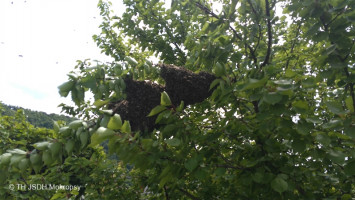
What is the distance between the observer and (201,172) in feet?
5.53

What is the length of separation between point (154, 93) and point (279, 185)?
105 cm

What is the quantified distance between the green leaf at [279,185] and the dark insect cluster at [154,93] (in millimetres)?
853

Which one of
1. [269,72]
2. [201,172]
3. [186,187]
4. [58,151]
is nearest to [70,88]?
[58,151]

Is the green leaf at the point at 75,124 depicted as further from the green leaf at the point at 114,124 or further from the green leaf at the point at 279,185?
the green leaf at the point at 279,185

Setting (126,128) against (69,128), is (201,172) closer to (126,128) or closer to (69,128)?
(126,128)

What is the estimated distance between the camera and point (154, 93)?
72.0 inches

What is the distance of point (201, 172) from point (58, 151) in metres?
0.92

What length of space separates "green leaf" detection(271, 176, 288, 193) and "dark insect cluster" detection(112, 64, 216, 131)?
853 millimetres

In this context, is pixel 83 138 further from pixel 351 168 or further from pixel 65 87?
pixel 351 168

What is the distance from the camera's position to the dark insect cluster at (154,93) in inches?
68.3

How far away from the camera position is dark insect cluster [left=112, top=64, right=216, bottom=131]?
1736mm

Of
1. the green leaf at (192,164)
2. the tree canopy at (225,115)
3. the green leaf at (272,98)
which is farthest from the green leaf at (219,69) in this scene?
the green leaf at (192,164)

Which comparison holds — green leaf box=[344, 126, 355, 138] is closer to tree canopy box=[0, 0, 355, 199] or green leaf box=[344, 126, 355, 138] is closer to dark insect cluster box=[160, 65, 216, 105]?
tree canopy box=[0, 0, 355, 199]

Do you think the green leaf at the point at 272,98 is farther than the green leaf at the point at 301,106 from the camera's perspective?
No
